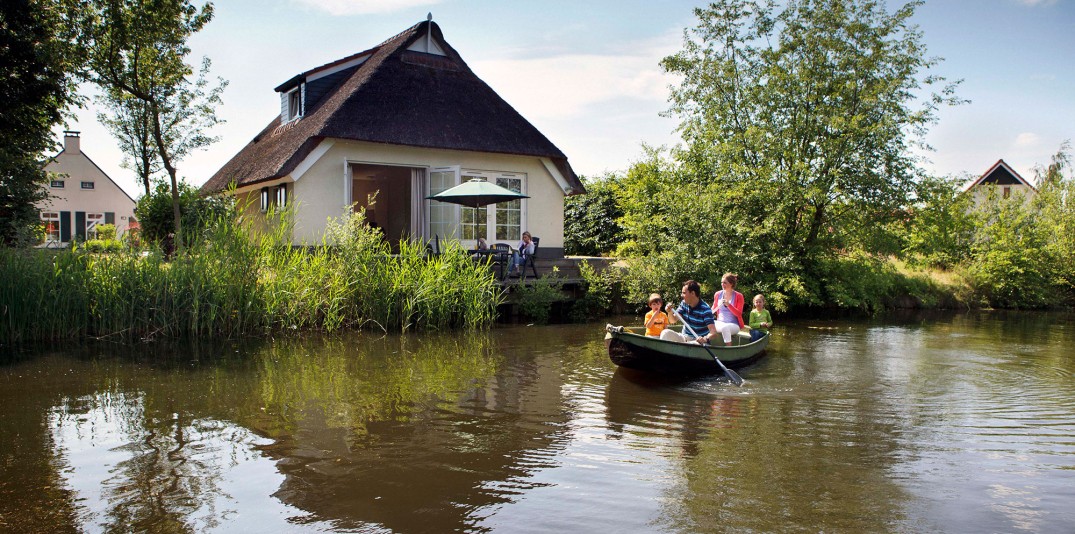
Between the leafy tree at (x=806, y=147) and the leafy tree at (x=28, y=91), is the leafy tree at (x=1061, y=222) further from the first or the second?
the leafy tree at (x=28, y=91)

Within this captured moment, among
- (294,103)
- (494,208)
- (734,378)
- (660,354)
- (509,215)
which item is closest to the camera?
(660,354)

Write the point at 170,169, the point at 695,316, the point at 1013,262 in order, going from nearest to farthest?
the point at 695,316, the point at 170,169, the point at 1013,262

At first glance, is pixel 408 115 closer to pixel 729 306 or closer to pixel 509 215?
pixel 509 215

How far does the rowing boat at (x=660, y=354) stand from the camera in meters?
7.94

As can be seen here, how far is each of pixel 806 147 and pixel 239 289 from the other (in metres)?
12.7

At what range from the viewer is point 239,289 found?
36.6 ft

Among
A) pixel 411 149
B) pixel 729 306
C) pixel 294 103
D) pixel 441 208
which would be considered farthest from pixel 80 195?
pixel 729 306

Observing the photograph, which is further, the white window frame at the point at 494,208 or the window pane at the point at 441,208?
the white window frame at the point at 494,208

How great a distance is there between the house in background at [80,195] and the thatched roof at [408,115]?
2250 centimetres

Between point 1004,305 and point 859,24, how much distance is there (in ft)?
32.2

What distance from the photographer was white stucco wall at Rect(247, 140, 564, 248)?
15.4 meters

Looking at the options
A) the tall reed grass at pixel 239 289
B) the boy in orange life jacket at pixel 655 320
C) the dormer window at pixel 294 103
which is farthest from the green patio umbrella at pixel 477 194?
the dormer window at pixel 294 103

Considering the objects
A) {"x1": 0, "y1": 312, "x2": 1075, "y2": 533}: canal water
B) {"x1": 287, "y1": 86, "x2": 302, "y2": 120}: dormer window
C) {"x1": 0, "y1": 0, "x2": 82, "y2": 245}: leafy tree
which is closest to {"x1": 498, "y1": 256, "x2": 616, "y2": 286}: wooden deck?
{"x1": 0, "y1": 312, "x2": 1075, "y2": 533}: canal water

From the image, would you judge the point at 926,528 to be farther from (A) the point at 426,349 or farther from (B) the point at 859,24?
(B) the point at 859,24
